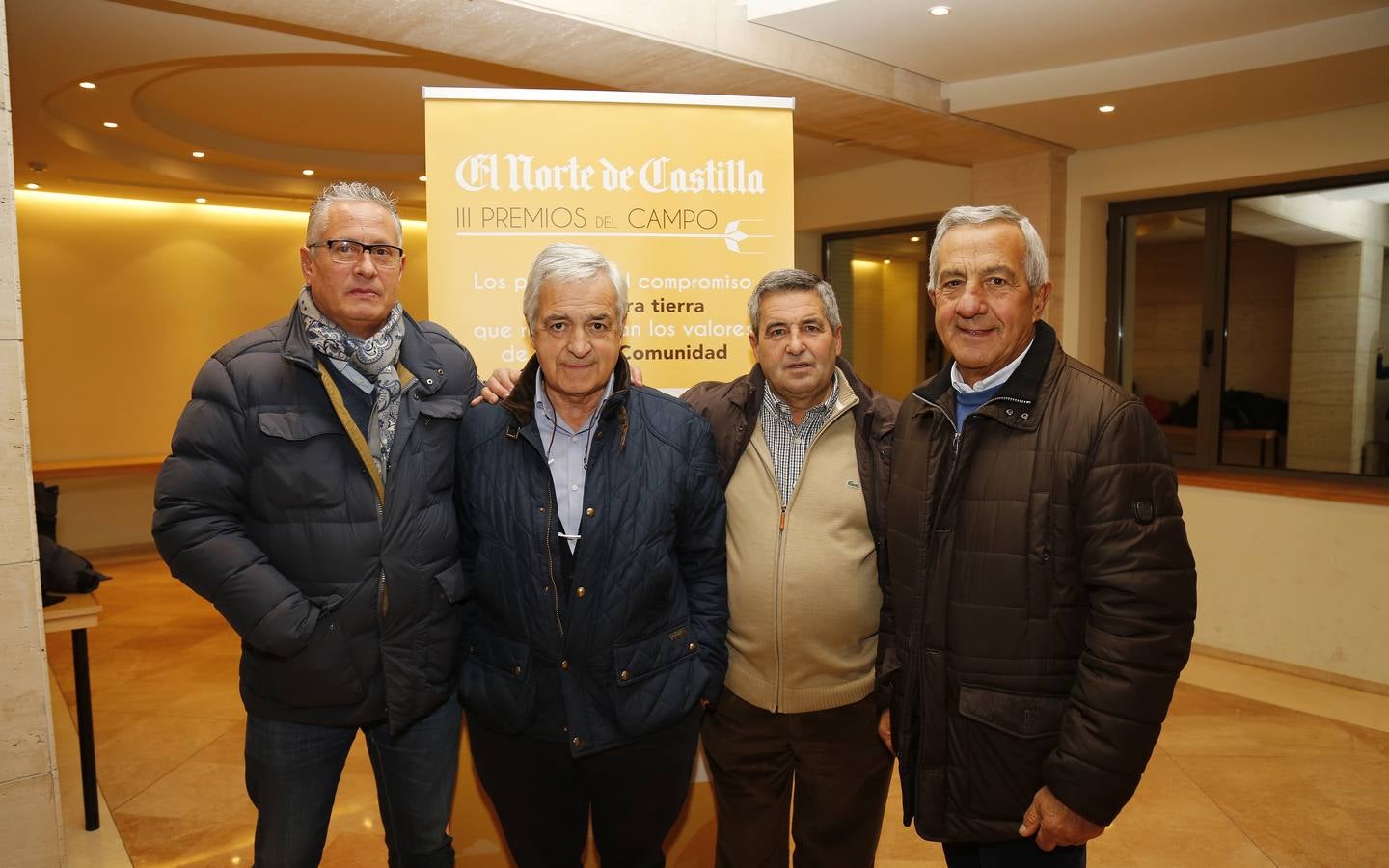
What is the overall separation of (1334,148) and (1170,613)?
4780 millimetres

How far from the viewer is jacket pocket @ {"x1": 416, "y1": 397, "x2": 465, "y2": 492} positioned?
1.87 meters

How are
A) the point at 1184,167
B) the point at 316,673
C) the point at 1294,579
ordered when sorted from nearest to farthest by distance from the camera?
1. the point at 316,673
2. the point at 1294,579
3. the point at 1184,167

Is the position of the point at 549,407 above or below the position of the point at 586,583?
above

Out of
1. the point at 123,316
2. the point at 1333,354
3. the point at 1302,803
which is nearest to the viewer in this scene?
the point at 1302,803

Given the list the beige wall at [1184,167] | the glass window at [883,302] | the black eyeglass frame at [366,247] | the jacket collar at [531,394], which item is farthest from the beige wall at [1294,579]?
the black eyeglass frame at [366,247]

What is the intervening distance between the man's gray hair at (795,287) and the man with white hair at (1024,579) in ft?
1.09

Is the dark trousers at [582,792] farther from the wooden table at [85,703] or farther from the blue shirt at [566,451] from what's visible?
the wooden table at [85,703]

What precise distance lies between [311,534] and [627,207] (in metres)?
1.34

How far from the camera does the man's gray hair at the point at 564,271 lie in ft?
6.15

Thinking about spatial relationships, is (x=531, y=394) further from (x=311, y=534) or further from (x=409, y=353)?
(x=311, y=534)

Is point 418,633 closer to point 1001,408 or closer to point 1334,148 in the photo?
point 1001,408

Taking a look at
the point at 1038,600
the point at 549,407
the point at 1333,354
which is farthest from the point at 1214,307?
the point at 549,407

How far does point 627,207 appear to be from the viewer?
8.68 ft

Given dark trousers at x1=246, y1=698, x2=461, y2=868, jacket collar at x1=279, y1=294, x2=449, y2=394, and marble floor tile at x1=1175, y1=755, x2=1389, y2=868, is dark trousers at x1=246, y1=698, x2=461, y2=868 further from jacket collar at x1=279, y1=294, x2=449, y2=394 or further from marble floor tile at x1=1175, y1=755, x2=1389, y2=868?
marble floor tile at x1=1175, y1=755, x2=1389, y2=868
